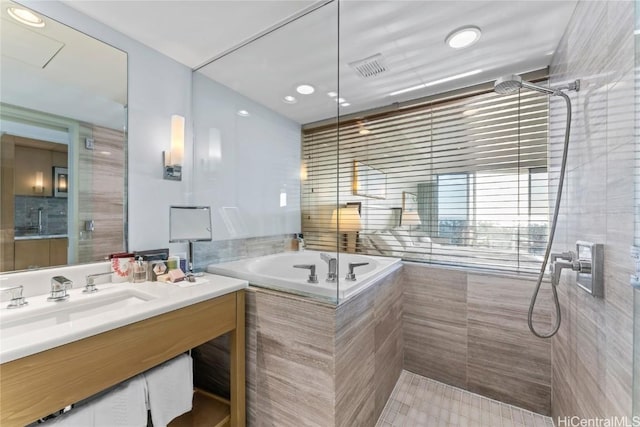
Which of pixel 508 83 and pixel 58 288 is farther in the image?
pixel 508 83

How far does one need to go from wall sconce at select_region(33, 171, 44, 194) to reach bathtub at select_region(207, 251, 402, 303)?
94cm

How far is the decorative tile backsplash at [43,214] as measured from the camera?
4.00 ft

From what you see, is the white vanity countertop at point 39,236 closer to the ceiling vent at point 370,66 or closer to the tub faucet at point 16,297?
the tub faucet at point 16,297

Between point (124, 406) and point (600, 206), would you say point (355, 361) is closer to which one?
point (124, 406)

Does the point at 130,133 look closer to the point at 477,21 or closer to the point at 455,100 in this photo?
the point at 477,21

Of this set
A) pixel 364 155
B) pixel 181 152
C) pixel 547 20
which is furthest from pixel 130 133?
pixel 547 20

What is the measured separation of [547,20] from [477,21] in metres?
0.38

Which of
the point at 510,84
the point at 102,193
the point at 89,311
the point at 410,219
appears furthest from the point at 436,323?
the point at 102,193

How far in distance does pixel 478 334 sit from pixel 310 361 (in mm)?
1333

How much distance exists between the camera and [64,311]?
1.16 meters

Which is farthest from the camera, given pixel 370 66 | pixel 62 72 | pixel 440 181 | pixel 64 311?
pixel 440 181

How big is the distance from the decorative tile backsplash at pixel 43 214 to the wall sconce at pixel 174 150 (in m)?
0.57

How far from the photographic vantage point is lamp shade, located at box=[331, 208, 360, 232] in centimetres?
189

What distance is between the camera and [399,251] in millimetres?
2338
